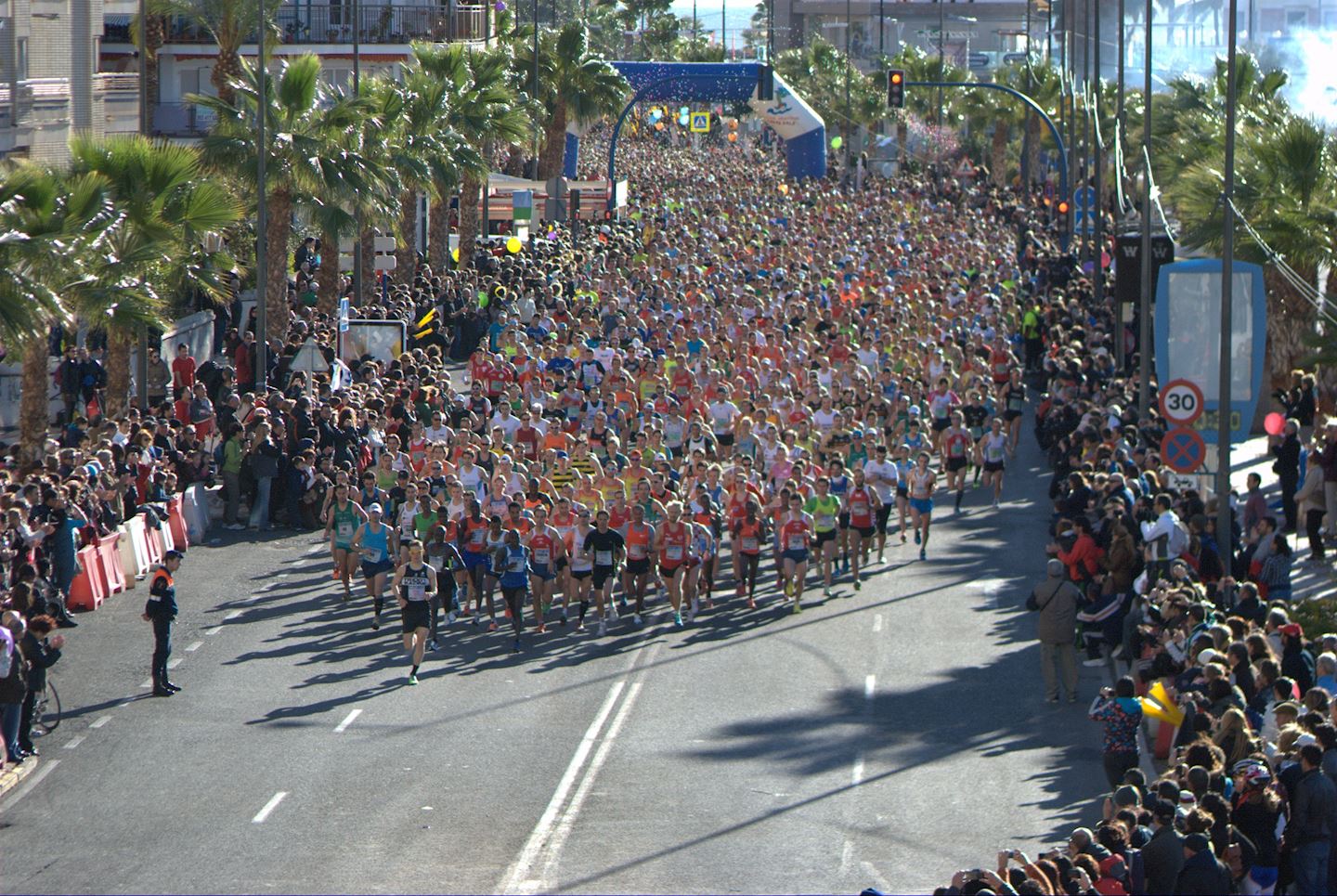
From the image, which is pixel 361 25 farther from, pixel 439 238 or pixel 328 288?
pixel 328 288

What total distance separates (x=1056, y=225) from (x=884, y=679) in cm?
4790

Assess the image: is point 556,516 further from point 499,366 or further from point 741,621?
point 499,366

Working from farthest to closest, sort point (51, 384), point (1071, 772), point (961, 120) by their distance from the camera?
point (961, 120) → point (51, 384) → point (1071, 772)

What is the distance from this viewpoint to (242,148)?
33.5 meters

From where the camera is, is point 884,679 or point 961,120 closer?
point 884,679

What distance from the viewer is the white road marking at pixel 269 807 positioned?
15.3 meters

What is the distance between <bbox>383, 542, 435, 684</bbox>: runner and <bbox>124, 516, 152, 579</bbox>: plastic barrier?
4.64 meters

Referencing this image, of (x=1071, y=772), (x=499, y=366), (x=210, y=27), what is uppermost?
(x=210, y=27)

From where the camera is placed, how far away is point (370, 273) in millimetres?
46531

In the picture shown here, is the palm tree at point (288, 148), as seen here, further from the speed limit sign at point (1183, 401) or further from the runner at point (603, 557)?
the speed limit sign at point (1183, 401)

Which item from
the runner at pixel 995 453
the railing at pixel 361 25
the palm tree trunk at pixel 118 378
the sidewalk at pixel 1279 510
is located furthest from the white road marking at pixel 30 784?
the railing at pixel 361 25

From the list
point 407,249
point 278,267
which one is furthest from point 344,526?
point 407,249

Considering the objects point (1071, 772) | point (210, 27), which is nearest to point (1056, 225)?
point (210, 27)

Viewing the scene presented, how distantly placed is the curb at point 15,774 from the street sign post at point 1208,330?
1394cm
